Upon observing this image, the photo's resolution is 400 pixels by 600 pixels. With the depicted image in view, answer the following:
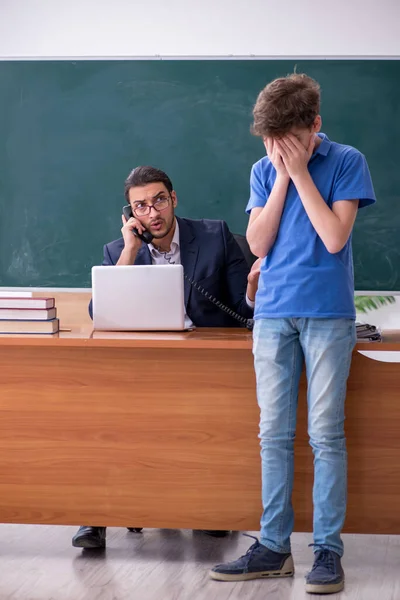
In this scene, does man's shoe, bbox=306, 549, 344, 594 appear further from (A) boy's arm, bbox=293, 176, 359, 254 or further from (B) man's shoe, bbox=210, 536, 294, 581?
(A) boy's arm, bbox=293, 176, 359, 254

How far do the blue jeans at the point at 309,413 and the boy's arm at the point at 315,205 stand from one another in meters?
0.26

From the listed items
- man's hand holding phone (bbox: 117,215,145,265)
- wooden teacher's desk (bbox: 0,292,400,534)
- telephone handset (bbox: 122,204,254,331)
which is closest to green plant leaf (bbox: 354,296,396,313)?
telephone handset (bbox: 122,204,254,331)

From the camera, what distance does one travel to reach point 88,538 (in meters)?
2.89

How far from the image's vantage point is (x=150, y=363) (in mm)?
2723

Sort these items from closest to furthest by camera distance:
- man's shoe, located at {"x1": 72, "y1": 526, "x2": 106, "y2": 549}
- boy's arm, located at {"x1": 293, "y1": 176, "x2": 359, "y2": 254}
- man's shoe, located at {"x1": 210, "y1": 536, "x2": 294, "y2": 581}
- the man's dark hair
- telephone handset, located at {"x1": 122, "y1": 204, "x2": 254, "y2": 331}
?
1. boy's arm, located at {"x1": 293, "y1": 176, "x2": 359, "y2": 254}
2. man's shoe, located at {"x1": 210, "y1": 536, "x2": 294, "y2": 581}
3. man's shoe, located at {"x1": 72, "y1": 526, "x2": 106, "y2": 549}
4. telephone handset, located at {"x1": 122, "y1": 204, "x2": 254, "y2": 331}
5. the man's dark hair

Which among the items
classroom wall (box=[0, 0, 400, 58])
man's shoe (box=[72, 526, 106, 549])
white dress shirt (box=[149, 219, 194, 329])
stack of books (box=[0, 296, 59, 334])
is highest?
classroom wall (box=[0, 0, 400, 58])

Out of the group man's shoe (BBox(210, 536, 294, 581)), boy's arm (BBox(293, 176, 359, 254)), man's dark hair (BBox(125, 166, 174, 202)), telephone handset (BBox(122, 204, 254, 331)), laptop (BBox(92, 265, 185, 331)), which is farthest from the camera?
man's dark hair (BBox(125, 166, 174, 202))

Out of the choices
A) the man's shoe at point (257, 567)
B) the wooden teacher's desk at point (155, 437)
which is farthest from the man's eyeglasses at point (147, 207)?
the man's shoe at point (257, 567)

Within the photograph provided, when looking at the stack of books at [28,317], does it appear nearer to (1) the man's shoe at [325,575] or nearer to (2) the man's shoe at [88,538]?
(2) the man's shoe at [88,538]

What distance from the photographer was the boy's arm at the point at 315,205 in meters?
2.38

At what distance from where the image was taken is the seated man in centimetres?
328

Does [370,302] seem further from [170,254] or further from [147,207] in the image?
[147,207]

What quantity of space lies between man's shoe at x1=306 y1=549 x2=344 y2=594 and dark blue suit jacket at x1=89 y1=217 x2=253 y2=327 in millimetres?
1137

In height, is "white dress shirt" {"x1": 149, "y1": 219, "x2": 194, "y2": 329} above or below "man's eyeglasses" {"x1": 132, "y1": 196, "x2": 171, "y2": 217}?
below
